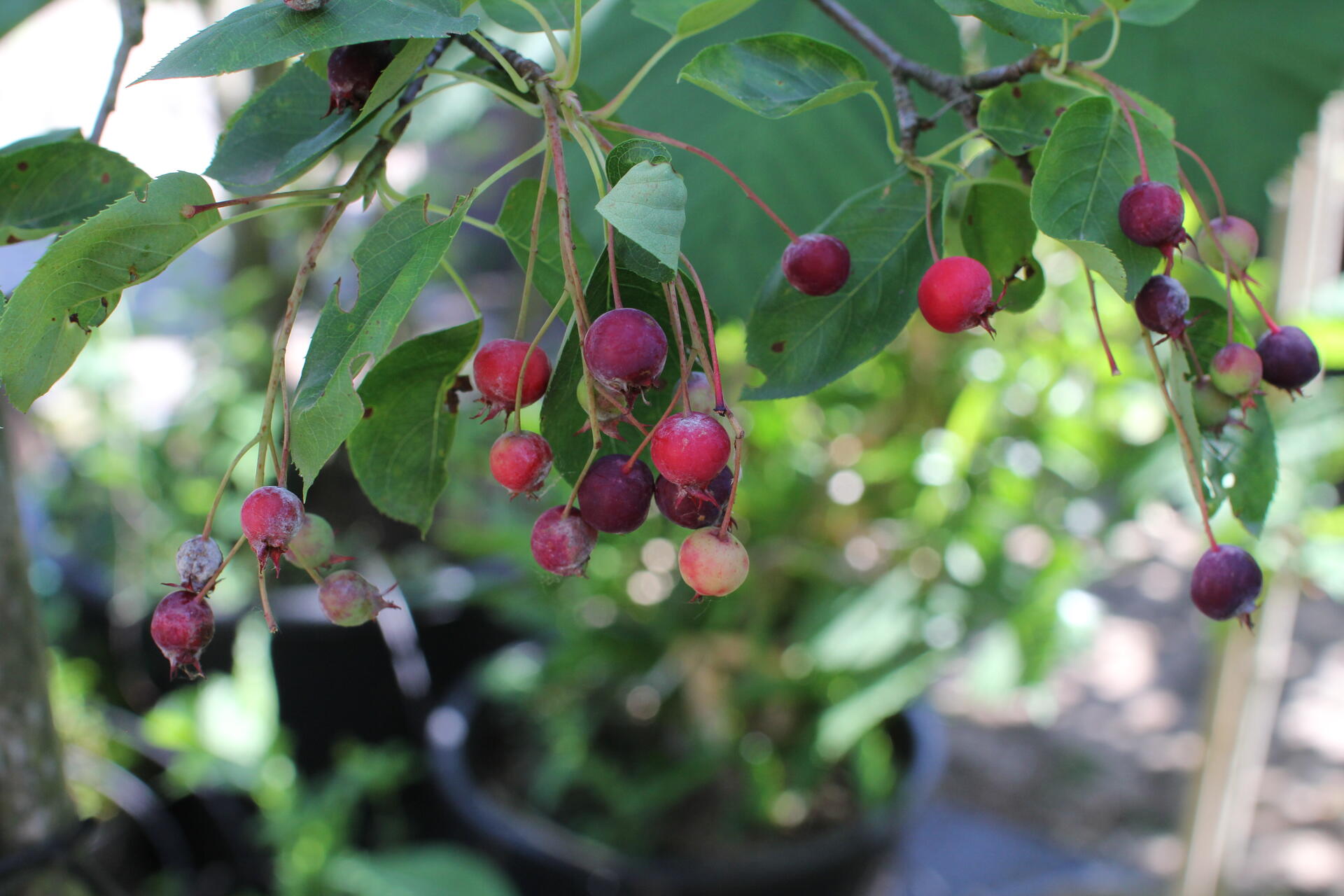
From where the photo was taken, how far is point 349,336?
0.29 m

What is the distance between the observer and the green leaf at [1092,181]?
323 mm

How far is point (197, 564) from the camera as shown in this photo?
32cm

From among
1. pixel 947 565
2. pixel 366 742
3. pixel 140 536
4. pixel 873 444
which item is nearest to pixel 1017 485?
pixel 947 565

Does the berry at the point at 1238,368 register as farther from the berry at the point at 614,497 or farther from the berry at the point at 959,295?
the berry at the point at 614,497

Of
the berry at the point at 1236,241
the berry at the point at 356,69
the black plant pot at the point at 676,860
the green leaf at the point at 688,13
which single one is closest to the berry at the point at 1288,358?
the berry at the point at 1236,241

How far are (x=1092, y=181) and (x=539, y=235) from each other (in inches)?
7.6

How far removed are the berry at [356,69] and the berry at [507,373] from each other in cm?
10

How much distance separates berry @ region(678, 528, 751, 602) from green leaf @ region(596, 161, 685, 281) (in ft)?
0.29

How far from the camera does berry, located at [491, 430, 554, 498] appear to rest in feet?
1.05

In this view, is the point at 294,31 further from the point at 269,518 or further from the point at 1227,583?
the point at 1227,583

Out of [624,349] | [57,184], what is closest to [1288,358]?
[624,349]

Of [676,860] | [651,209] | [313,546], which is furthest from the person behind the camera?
[676,860]

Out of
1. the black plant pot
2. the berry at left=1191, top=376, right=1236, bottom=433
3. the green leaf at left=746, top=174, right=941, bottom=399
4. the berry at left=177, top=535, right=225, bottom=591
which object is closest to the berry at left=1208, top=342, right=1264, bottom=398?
the berry at left=1191, top=376, right=1236, bottom=433

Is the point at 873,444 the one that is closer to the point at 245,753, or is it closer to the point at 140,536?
the point at 245,753
